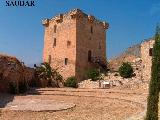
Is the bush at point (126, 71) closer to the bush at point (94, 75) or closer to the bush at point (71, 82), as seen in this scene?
the bush at point (94, 75)

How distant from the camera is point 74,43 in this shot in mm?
38125

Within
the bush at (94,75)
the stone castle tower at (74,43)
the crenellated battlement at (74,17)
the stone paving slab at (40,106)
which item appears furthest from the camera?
the crenellated battlement at (74,17)

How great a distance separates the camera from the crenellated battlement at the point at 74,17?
38.6 meters

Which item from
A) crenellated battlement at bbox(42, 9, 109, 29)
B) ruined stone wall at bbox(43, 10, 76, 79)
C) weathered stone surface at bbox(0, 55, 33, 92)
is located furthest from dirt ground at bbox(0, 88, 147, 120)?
crenellated battlement at bbox(42, 9, 109, 29)

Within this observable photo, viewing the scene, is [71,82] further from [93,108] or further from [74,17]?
[93,108]

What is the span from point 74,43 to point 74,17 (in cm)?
311

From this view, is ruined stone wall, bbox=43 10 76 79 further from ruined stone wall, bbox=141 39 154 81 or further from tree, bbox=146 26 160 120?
tree, bbox=146 26 160 120

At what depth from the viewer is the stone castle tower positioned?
1511 inches

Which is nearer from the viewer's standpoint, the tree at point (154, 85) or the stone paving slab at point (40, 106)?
the tree at point (154, 85)

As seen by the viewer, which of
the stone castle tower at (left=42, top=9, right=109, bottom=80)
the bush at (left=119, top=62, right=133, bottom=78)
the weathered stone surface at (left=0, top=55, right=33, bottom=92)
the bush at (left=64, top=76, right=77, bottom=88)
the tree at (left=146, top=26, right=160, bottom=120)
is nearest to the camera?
the tree at (left=146, top=26, right=160, bottom=120)

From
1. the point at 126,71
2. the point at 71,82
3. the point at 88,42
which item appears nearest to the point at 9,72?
the point at 71,82

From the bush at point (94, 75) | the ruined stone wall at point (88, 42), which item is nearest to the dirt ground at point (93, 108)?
the bush at point (94, 75)

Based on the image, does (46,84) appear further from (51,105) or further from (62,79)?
(51,105)

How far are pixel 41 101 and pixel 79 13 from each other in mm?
18714
